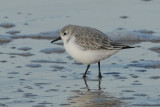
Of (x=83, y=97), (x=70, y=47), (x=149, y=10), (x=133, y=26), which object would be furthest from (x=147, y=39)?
(x=83, y=97)

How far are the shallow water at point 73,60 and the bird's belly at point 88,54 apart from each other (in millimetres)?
238

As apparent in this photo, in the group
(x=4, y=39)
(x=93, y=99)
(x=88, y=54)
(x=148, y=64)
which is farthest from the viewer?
(x=4, y=39)

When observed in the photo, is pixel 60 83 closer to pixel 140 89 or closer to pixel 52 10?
pixel 140 89

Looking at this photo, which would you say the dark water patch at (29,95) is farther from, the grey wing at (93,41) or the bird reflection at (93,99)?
the grey wing at (93,41)

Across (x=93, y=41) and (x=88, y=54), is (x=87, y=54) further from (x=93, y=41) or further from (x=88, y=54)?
(x=93, y=41)

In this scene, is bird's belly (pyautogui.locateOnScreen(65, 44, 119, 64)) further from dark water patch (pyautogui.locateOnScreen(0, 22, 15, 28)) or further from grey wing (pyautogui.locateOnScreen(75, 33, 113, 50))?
dark water patch (pyautogui.locateOnScreen(0, 22, 15, 28))

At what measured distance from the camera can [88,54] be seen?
833 cm

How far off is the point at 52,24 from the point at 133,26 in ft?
4.85

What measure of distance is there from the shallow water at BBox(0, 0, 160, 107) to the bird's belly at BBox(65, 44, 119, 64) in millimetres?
238

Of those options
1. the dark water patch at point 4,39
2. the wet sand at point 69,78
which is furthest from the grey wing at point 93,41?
the dark water patch at point 4,39

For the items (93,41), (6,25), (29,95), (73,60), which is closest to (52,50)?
(73,60)

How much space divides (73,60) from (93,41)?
2.85 ft

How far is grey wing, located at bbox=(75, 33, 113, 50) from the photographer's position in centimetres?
831

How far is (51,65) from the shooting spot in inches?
348
